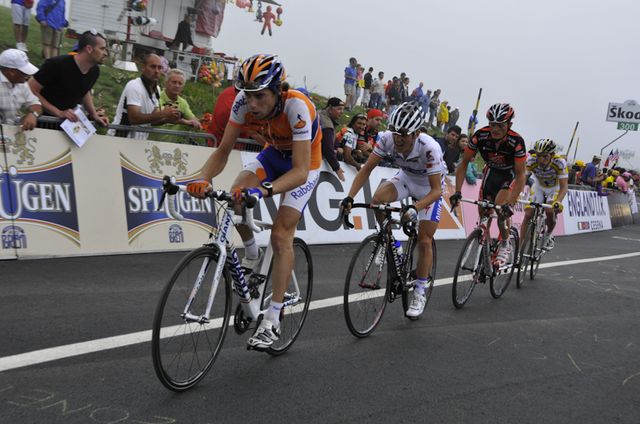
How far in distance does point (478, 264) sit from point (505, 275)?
96cm

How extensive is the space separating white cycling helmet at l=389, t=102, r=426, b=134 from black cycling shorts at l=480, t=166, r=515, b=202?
114 inches

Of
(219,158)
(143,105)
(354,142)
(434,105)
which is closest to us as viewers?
(219,158)

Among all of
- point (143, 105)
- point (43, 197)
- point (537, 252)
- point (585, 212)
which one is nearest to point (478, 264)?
point (537, 252)

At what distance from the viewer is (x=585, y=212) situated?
20828 millimetres

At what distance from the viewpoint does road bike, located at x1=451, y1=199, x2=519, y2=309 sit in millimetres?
7062

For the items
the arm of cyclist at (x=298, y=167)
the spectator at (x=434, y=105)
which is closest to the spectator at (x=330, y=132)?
the arm of cyclist at (x=298, y=167)

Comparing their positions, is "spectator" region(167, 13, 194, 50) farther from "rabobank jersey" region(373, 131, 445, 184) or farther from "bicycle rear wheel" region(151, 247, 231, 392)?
"bicycle rear wheel" region(151, 247, 231, 392)

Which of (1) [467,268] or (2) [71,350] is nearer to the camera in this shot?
(2) [71,350]

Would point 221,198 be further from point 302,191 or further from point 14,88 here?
point 14,88

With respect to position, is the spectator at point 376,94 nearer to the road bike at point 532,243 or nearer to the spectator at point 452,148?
the spectator at point 452,148

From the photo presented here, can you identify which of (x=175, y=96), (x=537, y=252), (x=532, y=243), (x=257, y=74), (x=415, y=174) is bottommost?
(x=537, y=252)

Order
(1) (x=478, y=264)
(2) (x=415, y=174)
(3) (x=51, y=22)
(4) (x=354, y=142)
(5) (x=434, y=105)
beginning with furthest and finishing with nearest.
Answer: (5) (x=434, y=105)
(3) (x=51, y=22)
(4) (x=354, y=142)
(1) (x=478, y=264)
(2) (x=415, y=174)

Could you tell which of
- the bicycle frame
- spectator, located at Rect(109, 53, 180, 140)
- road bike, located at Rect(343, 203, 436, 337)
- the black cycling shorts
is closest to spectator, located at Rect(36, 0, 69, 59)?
spectator, located at Rect(109, 53, 180, 140)

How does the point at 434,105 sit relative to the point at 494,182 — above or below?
above
